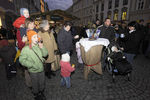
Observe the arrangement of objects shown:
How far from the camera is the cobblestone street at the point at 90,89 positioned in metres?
2.66

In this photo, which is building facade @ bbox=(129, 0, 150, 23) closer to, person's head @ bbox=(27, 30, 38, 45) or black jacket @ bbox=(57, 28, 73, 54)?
black jacket @ bbox=(57, 28, 73, 54)

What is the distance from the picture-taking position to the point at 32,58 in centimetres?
215

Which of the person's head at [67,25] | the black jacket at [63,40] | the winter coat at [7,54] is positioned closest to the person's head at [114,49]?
the black jacket at [63,40]

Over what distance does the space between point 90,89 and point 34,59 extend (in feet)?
6.40

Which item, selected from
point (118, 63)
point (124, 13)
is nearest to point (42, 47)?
point (118, 63)

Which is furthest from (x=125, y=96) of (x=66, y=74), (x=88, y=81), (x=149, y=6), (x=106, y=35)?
(x=149, y=6)

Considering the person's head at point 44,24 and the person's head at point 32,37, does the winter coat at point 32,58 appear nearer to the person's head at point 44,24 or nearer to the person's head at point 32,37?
the person's head at point 32,37

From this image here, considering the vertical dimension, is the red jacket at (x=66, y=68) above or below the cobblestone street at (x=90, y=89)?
above

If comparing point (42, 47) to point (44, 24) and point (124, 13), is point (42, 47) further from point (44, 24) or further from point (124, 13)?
point (124, 13)

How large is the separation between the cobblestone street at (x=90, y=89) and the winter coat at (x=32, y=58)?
1.04 m

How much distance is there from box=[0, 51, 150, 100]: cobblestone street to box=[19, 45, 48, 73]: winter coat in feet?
3.43

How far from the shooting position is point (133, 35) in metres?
3.25

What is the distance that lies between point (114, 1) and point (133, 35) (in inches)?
908

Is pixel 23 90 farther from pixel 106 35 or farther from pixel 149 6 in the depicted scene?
pixel 149 6
